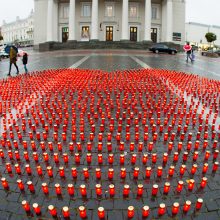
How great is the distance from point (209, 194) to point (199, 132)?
2951mm

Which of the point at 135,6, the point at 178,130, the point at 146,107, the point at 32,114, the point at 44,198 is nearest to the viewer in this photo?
the point at 44,198

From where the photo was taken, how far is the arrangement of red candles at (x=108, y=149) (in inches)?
187

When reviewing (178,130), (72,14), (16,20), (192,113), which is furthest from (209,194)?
(16,20)

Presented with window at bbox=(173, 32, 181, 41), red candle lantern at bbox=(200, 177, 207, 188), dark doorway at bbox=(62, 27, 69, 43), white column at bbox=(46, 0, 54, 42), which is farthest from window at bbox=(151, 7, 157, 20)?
red candle lantern at bbox=(200, 177, 207, 188)

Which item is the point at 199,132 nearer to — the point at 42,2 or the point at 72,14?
the point at 72,14

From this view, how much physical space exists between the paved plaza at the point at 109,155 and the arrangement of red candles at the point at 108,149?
0.06 feet

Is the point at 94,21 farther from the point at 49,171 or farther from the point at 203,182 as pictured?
the point at 203,182

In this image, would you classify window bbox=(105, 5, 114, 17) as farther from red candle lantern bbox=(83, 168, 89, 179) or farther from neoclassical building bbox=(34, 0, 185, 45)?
red candle lantern bbox=(83, 168, 89, 179)

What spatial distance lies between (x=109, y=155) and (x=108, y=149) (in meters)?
0.62

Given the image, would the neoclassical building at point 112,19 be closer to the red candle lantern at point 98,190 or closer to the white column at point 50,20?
the white column at point 50,20

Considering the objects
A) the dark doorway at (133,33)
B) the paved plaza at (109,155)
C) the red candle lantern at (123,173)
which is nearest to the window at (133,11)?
the dark doorway at (133,33)

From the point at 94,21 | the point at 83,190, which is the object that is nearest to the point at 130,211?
the point at 83,190

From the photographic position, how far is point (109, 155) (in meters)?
6.00

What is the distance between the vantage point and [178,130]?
7953 millimetres
